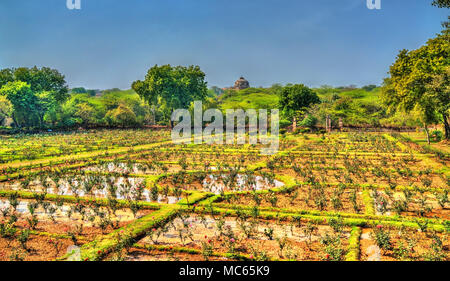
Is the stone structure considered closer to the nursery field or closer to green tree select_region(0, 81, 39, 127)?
green tree select_region(0, 81, 39, 127)

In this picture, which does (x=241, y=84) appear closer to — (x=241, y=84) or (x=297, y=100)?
(x=241, y=84)

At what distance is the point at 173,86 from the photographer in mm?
54000

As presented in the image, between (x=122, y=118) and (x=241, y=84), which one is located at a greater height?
(x=241, y=84)

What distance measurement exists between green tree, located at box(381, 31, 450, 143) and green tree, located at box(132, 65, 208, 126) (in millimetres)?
33653

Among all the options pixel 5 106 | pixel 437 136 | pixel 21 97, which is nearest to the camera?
pixel 437 136

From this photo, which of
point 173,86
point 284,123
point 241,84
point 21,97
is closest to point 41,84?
point 21,97

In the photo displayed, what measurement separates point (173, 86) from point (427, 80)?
3942 centimetres

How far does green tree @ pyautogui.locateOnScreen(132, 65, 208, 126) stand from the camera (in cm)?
5297

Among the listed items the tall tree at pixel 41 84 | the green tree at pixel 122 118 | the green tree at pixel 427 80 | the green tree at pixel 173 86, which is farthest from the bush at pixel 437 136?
the tall tree at pixel 41 84

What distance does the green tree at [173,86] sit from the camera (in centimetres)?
5297

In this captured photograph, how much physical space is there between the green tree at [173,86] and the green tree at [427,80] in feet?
110

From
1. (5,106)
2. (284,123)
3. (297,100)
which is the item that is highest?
(297,100)

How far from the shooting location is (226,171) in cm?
1678
